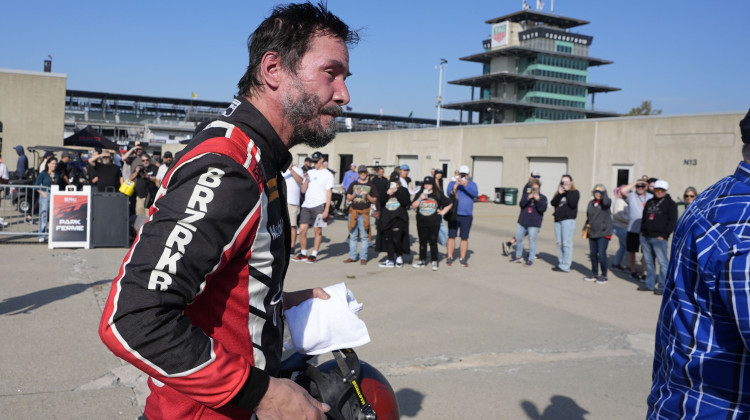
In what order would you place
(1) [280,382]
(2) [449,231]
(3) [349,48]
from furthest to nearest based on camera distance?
(2) [449,231] → (3) [349,48] → (1) [280,382]

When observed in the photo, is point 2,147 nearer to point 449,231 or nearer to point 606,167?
point 449,231

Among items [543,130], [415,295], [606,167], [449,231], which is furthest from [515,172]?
[415,295]

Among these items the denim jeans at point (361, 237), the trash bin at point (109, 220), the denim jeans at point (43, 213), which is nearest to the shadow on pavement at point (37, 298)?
the trash bin at point (109, 220)

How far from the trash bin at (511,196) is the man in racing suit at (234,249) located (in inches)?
1197

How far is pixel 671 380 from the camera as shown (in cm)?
195

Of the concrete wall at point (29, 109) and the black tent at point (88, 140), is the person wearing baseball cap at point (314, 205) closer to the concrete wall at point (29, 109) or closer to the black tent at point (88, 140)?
the black tent at point (88, 140)

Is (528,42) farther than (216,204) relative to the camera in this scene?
Yes

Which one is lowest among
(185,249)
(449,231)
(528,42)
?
(449,231)

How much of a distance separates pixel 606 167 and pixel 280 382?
95.0 ft

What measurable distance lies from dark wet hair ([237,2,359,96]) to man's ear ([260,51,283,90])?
2cm

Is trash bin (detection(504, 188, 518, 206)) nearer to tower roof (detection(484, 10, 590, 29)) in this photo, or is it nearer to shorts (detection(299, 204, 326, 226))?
shorts (detection(299, 204, 326, 226))

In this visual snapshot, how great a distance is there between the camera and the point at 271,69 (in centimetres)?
170

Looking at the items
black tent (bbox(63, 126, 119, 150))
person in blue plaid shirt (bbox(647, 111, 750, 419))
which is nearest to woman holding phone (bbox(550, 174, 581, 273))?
person in blue plaid shirt (bbox(647, 111, 750, 419))

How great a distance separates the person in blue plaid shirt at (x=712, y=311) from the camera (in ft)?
5.57
